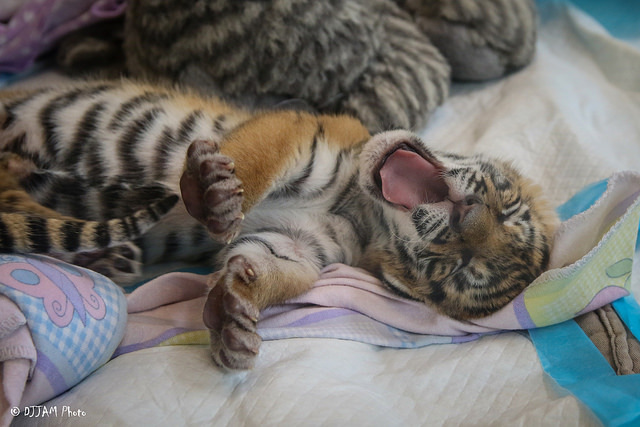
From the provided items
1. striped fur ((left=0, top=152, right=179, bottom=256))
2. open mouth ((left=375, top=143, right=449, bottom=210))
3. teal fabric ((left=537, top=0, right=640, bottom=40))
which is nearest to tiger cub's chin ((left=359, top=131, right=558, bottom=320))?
open mouth ((left=375, top=143, right=449, bottom=210))

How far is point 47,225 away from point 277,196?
68cm

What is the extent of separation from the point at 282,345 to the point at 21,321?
0.67m

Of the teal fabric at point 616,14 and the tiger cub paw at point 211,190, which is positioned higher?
the teal fabric at point 616,14

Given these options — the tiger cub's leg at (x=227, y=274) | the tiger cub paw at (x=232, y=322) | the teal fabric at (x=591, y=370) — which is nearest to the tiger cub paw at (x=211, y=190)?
the tiger cub's leg at (x=227, y=274)

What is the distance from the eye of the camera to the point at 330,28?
7.07 feet

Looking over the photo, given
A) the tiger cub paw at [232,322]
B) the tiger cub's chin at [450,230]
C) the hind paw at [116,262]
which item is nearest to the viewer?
the tiger cub paw at [232,322]

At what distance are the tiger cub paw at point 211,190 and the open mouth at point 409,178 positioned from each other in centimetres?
47

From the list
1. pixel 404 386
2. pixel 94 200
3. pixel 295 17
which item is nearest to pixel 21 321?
pixel 94 200

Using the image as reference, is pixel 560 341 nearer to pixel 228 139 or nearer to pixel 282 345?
pixel 282 345

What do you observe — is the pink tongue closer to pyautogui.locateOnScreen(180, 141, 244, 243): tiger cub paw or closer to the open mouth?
the open mouth

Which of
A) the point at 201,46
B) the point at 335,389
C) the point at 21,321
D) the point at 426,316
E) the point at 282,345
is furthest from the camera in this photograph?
the point at 201,46

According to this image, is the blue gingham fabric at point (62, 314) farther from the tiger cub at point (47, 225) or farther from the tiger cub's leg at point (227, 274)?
the tiger cub's leg at point (227, 274)

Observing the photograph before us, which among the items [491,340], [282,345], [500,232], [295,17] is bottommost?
[282,345]

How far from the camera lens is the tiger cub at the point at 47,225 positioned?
4.71 feet
